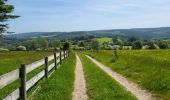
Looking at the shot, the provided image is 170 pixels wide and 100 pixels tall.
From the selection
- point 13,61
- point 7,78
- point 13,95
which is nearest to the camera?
point 7,78

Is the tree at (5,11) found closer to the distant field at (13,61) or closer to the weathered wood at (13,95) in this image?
the distant field at (13,61)

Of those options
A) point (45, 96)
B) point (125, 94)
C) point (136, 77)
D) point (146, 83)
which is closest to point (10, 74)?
point (45, 96)

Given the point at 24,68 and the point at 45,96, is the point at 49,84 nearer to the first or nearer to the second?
the point at 45,96

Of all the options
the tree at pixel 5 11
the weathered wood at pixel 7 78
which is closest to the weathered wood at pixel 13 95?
the weathered wood at pixel 7 78

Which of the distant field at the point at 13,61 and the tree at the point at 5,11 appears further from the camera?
the tree at the point at 5,11

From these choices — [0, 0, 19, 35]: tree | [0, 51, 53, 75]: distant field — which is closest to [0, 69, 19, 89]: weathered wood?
[0, 51, 53, 75]: distant field

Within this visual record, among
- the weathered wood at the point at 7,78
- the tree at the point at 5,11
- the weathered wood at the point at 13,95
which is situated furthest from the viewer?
the tree at the point at 5,11

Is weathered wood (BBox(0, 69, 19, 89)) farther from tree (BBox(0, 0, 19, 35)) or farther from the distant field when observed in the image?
tree (BBox(0, 0, 19, 35))

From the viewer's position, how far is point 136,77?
18.8 meters

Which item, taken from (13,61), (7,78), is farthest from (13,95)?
(13,61)

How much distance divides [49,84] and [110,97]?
320 cm

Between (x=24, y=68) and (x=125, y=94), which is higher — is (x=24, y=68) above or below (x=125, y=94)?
above

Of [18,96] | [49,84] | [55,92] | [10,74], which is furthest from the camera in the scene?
[49,84]

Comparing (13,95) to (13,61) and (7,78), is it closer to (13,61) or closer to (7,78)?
(7,78)
